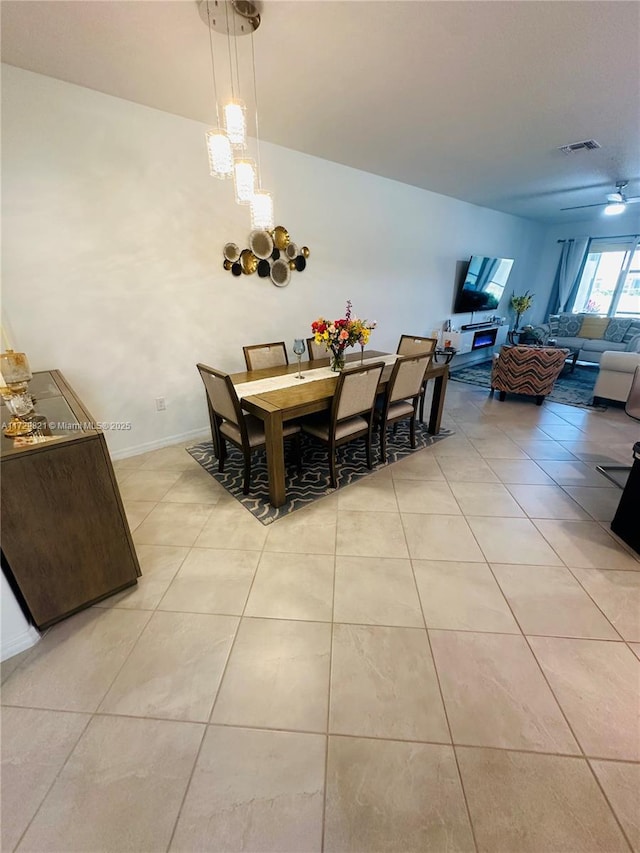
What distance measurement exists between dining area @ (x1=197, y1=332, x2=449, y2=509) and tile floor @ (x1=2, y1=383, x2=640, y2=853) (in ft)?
1.70

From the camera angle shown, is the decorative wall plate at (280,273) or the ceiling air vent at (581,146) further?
the decorative wall plate at (280,273)

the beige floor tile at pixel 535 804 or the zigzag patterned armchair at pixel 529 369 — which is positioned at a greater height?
the zigzag patterned armchair at pixel 529 369

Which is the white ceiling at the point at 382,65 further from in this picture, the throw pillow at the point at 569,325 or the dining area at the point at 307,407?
the throw pillow at the point at 569,325

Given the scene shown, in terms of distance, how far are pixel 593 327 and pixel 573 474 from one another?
510 cm

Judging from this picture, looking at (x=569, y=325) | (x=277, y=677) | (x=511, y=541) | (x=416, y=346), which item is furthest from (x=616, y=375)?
(x=277, y=677)

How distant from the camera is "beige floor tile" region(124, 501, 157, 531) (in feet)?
7.26

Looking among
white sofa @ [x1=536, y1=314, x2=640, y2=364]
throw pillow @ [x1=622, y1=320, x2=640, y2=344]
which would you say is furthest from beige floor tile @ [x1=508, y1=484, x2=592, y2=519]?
throw pillow @ [x1=622, y1=320, x2=640, y2=344]

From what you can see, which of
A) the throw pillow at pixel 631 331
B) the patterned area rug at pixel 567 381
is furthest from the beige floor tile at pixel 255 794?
the throw pillow at pixel 631 331

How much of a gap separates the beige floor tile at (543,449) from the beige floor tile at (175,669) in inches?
117

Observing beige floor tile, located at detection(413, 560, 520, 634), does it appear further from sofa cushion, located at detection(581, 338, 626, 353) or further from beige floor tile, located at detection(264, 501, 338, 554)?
sofa cushion, located at detection(581, 338, 626, 353)

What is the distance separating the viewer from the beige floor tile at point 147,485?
2.48 meters

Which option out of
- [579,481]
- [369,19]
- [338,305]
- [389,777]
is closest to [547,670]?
[389,777]

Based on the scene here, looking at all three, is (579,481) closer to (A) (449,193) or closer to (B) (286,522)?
(B) (286,522)

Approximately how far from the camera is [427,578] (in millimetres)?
1780
